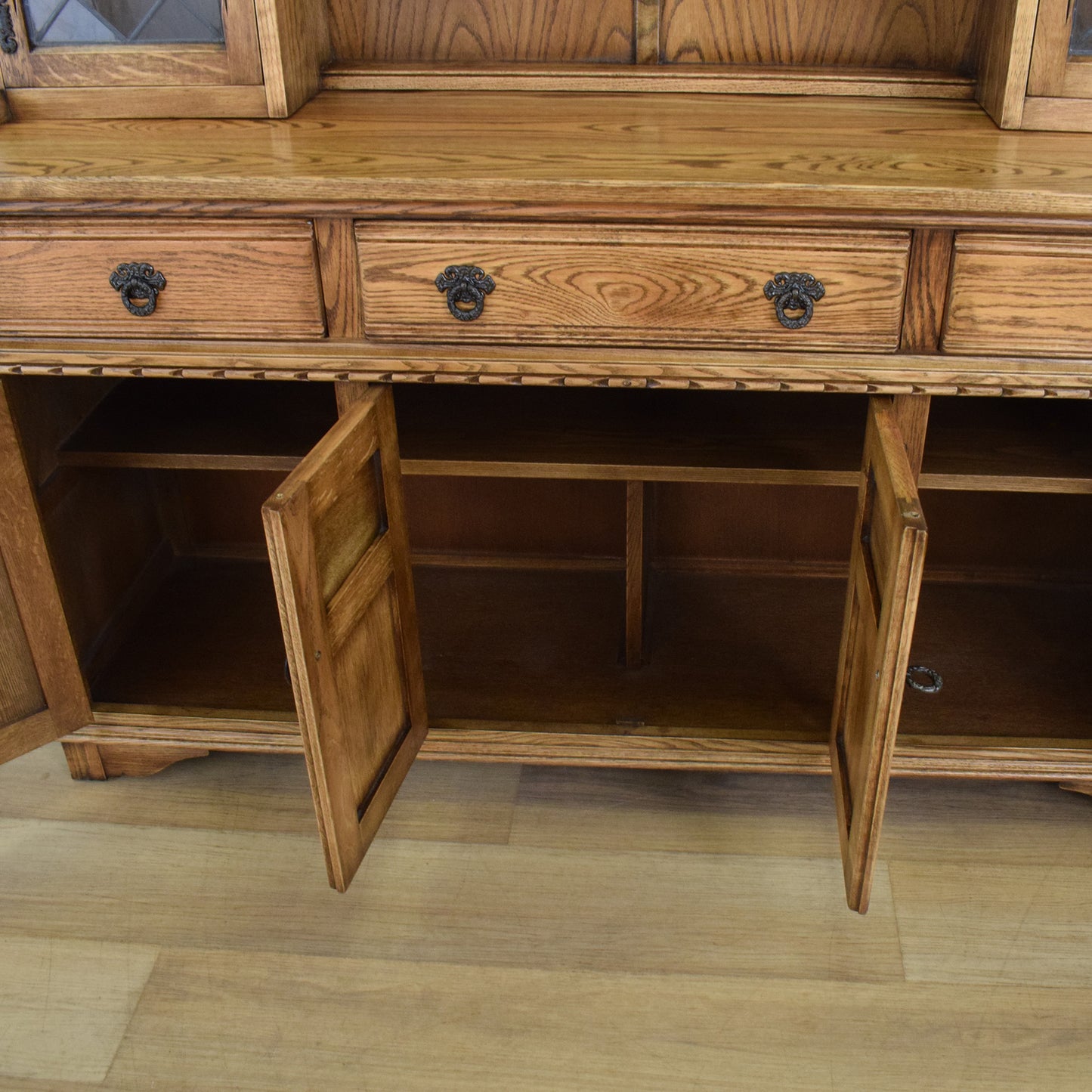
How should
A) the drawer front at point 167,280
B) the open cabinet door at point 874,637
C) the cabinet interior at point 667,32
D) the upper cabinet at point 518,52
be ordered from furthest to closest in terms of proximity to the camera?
the cabinet interior at point 667,32 < the upper cabinet at point 518,52 < the drawer front at point 167,280 < the open cabinet door at point 874,637

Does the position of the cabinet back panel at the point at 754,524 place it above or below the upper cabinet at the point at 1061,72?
below

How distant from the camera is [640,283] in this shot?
4.64 ft

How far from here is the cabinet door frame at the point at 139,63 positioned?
1700 millimetres

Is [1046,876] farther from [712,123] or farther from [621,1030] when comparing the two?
[712,123]

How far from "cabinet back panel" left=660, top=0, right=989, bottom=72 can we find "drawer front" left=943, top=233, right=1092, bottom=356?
59 cm

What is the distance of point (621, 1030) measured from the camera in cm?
150

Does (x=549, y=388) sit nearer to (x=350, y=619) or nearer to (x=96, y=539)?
(x=350, y=619)

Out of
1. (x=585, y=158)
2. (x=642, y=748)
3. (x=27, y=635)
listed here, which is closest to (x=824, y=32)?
(x=585, y=158)

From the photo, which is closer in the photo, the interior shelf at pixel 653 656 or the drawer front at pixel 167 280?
the drawer front at pixel 167 280

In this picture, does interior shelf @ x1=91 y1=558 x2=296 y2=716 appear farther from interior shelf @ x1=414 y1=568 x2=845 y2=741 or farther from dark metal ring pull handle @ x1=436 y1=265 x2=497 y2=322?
dark metal ring pull handle @ x1=436 y1=265 x2=497 y2=322

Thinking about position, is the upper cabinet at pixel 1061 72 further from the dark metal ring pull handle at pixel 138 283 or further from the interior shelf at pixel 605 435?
the dark metal ring pull handle at pixel 138 283

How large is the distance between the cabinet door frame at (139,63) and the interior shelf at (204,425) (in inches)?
20.2

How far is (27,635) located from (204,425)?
1.43 ft

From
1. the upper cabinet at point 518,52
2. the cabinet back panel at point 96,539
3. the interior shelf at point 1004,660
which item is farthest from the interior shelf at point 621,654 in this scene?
the upper cabinet at point 518,52
